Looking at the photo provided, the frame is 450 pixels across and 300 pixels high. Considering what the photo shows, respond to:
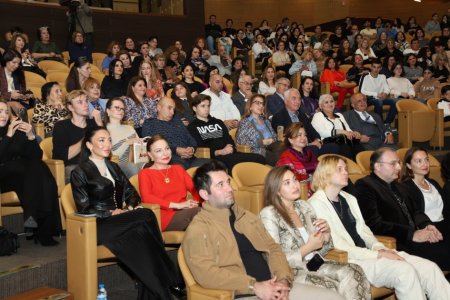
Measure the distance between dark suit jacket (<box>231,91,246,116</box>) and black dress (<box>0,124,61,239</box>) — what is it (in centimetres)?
355

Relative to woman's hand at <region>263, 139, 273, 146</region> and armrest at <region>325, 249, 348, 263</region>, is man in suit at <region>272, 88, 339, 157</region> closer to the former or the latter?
woman's hand at <region>263, 139, 273, 146</region>

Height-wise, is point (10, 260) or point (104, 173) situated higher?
point (104, 173)

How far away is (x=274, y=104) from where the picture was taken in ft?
24.9

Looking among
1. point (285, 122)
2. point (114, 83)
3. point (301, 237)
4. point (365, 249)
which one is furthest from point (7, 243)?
point (114, 83)

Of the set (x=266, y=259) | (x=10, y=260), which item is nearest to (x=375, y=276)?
(x=266, y=259)

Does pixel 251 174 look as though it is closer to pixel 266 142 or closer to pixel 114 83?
pixel 266 142

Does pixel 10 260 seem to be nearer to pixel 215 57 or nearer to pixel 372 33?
pixel 215 57

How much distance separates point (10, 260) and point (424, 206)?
111 inches

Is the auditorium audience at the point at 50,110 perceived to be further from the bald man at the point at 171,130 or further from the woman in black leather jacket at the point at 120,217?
the woman in black leather jacket at the point at 120,217

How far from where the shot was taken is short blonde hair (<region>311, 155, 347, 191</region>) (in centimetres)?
399

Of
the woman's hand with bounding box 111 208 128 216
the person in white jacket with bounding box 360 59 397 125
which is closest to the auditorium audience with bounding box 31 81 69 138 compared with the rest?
the woman's hand with bounding box 111 208 128 216

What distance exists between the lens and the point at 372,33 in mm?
15320

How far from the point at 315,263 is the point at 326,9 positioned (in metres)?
16.2

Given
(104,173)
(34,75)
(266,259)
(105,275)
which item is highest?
(34,75)
